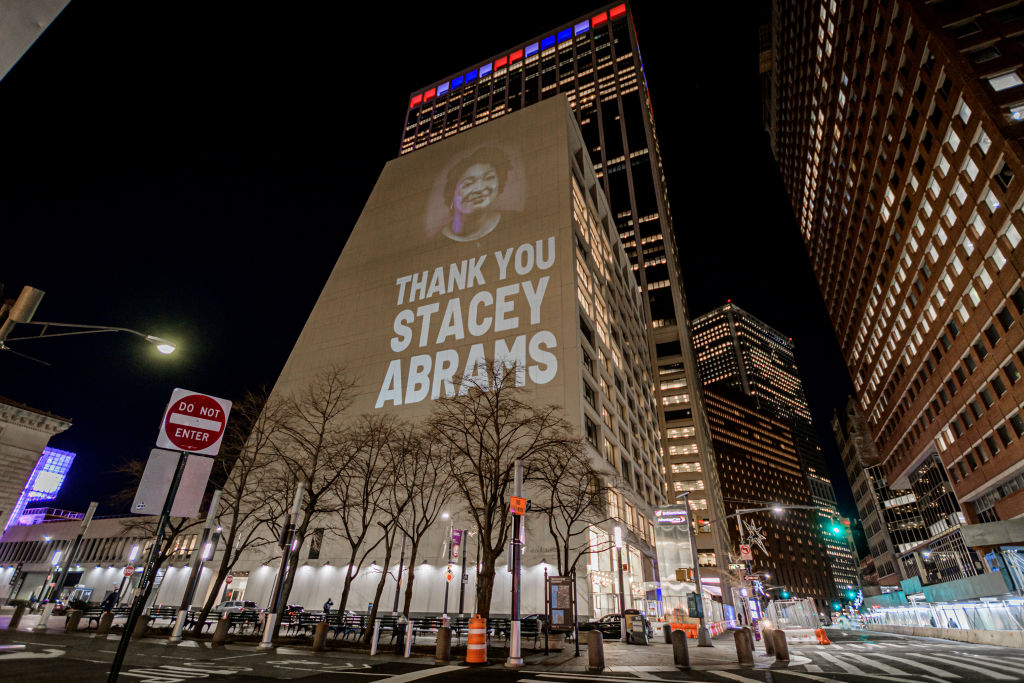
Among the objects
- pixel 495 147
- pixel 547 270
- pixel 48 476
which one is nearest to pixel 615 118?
pixel 495 147

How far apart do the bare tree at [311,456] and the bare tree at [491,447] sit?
7.65 m

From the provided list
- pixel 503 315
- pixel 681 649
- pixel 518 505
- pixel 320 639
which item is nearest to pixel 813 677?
pixel 681 649

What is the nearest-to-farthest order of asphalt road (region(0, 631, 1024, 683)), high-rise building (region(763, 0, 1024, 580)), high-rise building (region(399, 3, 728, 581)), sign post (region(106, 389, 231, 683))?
1. sign post (region(106, 389, 231, 683))
2. asphalt road (region(0, 631, 1024, 683))
3. high-rise building (region(763, 0, 1024, 580))
4. high-rise building (region(399, 3, 728, 581))

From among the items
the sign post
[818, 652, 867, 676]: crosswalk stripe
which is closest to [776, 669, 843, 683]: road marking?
[818, 652, 867, 676]: crosswalk stripe

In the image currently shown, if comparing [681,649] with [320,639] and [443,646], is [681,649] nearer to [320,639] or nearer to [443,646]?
[443,646]

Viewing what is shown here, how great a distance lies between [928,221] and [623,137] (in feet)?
264

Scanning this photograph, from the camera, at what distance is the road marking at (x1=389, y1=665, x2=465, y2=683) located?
11883 mm

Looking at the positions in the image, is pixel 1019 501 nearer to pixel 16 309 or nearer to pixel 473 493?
pixel 473 493

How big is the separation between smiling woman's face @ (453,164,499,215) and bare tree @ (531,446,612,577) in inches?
1477

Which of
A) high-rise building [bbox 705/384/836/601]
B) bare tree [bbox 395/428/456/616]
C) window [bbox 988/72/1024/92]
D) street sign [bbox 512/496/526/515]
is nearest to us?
street sign [bbox 512/496/526/515]

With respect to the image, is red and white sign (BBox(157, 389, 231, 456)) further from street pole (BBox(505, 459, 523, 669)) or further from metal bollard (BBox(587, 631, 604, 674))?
metal bollard (BBox(587, 631, 604, 674))

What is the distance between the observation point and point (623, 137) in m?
124

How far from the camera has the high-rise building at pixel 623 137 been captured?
10038 cm

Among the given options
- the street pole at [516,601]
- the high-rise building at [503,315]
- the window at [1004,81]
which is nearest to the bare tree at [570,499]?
the high-rise building at [503,315]
